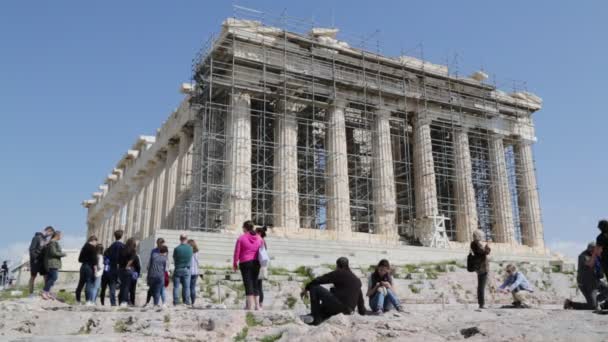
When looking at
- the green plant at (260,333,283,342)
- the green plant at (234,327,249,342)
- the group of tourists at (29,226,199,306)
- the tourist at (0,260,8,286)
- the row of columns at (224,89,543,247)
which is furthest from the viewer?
the row of columns at (224,89,543,247)

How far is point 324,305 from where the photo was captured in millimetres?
9375

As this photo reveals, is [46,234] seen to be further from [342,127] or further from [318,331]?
[342,127]

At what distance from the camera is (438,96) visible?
38.7 meters

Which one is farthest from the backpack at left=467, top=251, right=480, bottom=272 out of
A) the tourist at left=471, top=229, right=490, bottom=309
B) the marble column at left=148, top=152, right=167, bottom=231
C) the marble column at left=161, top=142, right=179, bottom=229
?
the marble column at left=148, top=152, right=167, bottom=231

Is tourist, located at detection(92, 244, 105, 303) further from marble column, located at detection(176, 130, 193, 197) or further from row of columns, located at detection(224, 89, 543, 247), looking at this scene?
marble column, located at detection(176, 130, 193, 197)

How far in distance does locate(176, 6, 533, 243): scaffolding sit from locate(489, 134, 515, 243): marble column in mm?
338

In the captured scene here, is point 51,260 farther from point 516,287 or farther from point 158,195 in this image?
point 158,195

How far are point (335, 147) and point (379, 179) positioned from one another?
10.5ft

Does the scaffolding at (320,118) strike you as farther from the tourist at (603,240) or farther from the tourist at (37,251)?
the tourist at (603,240)

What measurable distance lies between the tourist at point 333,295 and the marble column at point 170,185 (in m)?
29.3

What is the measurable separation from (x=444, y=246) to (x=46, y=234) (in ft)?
81.3

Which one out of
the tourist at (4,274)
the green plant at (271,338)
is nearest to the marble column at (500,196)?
the tourist at (4,274)

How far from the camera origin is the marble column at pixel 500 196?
38.6m

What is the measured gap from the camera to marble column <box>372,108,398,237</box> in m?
34.1
